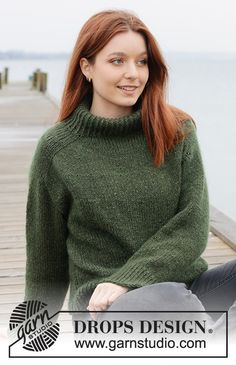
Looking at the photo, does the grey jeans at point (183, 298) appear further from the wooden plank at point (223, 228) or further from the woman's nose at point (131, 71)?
the wooden plank at point (223, 228)

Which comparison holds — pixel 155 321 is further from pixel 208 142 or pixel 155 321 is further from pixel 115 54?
pixel 208 142

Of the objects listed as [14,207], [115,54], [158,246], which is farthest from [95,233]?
[14,207]

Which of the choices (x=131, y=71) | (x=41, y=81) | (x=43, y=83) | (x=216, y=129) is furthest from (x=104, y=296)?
(x=41, y=81)

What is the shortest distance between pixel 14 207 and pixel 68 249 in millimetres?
2669

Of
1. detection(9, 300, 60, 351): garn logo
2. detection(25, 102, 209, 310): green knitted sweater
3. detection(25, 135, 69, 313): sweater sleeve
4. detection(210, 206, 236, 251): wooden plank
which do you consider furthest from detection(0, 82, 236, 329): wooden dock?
detection(25, 102, 209, 310): green knitted sweater

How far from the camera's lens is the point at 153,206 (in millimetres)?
2205

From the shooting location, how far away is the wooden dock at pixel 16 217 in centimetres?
338

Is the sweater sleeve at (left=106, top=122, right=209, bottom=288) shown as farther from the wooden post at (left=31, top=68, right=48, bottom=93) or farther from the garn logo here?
the wooden post at (left=31, top=68, right=48, bottom=93)

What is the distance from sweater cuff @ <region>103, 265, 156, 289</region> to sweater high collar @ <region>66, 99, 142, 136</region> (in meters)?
0.41

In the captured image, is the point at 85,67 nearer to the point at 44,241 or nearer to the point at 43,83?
the point at 44,241

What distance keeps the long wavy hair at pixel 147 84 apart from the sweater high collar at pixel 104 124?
0.09ft

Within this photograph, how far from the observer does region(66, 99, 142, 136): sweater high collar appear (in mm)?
2260

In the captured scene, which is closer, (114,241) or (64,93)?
(114,241)

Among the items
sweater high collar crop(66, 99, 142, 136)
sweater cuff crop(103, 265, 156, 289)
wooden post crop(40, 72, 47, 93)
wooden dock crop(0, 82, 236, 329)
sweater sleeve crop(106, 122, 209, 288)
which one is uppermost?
sweater high collar crop(66, 99, 142, 136)
